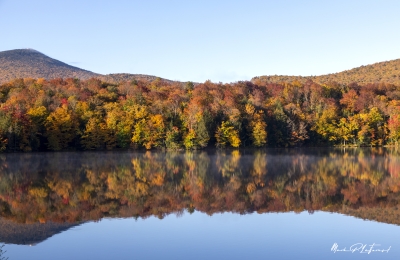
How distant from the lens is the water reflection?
15.5 meters

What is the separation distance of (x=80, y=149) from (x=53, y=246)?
126 ft

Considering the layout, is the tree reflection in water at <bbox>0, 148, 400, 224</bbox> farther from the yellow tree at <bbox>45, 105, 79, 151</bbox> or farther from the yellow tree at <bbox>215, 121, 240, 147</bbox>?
the yellow tree at <bbox>215, 121, 240, 147</bbox>

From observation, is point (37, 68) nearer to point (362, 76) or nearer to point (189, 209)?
point (362, 76)

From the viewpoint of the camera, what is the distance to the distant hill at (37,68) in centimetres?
8619

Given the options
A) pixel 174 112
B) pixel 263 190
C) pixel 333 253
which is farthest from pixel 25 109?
pixel 333 253

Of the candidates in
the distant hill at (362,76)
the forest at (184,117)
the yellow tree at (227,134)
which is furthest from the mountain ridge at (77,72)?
the yellow tree at (227,134)

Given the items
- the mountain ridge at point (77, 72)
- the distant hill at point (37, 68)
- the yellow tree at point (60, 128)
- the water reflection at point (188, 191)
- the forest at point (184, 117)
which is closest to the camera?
the water reflection at point (188, 191)

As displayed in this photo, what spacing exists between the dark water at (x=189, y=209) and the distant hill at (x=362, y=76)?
59295 millimetres

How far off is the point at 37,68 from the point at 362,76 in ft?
202

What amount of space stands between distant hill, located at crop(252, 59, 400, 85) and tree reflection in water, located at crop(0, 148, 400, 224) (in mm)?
58127

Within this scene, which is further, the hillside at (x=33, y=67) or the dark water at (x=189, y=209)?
the hillside at (x=33, y=67)

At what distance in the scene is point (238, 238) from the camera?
12078mm

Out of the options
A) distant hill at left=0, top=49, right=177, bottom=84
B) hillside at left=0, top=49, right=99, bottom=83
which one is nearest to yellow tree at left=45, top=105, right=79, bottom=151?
distant hill at left=0, top=49, right=177, bottom=84

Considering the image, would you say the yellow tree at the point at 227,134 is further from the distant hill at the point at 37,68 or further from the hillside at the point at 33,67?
the hillside at the point at 33,67
